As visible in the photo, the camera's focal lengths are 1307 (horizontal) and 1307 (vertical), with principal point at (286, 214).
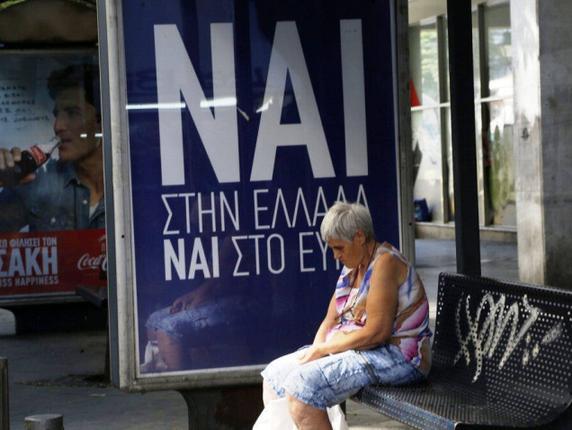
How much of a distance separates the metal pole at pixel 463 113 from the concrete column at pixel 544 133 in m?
2.65

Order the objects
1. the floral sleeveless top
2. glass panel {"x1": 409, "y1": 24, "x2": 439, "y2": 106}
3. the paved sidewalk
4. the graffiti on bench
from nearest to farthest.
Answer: the graffiti on bench → the floral sleeveless top → the paved sidewalk → glass panel {"x1": 409, "y1": 24, "x2": 439, "y2": 106}

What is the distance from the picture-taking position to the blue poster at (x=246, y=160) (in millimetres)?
6172

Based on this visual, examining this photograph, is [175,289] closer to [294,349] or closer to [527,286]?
[294,349]

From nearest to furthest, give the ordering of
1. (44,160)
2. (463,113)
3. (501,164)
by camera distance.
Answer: (463,113)
(44,160)
(501,164)

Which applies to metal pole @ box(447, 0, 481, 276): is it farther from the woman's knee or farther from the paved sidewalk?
the paved sidewalk

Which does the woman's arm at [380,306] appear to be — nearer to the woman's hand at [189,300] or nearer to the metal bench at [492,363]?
the metal bench at [492,363]

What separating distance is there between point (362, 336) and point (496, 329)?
1.91ft

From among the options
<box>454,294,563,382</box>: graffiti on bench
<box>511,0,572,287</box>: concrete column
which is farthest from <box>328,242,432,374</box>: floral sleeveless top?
<box>511,0,572,287</box>: concrete column

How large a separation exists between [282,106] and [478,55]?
15929 millimetres

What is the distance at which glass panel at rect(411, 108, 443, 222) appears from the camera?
2384 cm

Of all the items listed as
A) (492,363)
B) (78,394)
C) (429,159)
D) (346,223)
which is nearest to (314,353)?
(346,223)

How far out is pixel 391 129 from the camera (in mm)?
6406

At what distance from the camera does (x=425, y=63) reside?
24.2 meters

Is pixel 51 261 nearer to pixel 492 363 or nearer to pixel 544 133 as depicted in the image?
pixel 544 133
